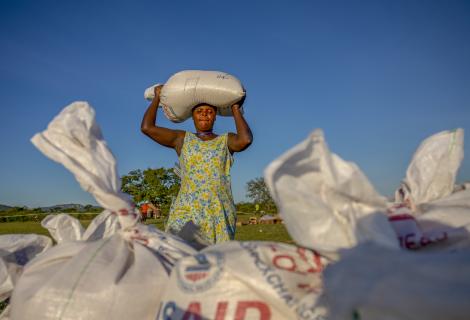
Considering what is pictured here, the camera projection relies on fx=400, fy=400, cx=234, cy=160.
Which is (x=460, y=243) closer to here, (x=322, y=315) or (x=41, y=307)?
(x=322, y=315)

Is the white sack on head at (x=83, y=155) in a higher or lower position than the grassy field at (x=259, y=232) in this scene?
higher

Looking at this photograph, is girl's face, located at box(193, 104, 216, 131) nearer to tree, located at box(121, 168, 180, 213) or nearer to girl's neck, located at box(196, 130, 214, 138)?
girl's neck, located at box(196, 130, 214, 138)

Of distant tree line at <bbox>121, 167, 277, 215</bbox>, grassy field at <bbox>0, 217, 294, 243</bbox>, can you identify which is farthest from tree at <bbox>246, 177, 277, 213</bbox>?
grassy field at <bbox>0, 217, 294, 243</bbox>

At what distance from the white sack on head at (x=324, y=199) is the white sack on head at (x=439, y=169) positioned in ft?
1.52

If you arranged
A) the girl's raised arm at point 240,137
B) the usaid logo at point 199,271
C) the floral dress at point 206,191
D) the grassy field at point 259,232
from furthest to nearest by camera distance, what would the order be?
the grassy field at point 259,232 < the girl's raised arm at point 240,137 < the floral dress at point 206,191 < the usaid logo at point 199,271

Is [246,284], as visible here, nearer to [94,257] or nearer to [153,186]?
[94,257]

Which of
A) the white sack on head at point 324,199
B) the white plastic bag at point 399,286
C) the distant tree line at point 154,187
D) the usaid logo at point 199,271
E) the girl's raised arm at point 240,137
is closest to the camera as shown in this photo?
the white plastic bag at point 399,286

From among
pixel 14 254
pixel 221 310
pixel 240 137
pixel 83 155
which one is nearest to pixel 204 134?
pixel 240 137

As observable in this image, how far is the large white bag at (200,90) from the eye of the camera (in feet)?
8.95

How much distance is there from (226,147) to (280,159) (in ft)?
5.12

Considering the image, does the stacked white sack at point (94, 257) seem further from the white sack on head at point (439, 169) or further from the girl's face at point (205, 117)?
the girl's face at point (205, 117)

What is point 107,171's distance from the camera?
1739mm

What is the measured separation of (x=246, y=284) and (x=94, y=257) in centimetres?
62

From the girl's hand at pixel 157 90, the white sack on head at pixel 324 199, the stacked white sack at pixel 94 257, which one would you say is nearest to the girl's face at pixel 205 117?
the girl's hand at pixel 157 90
